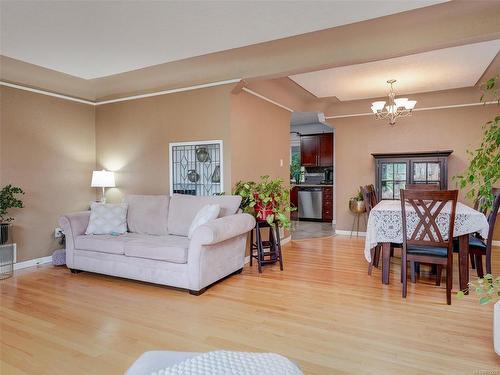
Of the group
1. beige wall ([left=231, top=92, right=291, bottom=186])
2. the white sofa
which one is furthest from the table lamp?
beige wall ([left=231, top=92, right=291, bottom=186])

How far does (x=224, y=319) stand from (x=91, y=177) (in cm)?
360

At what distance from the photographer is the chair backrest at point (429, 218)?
289 cm

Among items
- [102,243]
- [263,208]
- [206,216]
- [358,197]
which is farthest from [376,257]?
[102,243]

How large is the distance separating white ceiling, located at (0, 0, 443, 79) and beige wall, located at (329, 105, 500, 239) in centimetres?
352

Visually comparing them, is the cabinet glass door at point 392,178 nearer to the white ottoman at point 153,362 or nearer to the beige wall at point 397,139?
the beige wall at point 397,139

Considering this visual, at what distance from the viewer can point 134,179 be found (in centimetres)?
491

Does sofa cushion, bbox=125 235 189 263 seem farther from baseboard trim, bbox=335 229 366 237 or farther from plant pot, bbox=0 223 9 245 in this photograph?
baseboard trim, bbox=335 229 366 237

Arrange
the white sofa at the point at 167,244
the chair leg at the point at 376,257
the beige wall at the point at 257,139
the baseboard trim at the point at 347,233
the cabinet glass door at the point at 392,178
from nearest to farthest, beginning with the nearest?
1. the white sofa at the point at 167,244
2. the chair leg at the point at 376,257
3. the beige wall at the point at 257,139
4. the cabinet glass door at the point at 392,178
5. the baseboard trim at the point at 347,233

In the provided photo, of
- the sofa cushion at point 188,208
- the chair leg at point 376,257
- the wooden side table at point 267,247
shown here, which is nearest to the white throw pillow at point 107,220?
the sofa cushion at point 188,208

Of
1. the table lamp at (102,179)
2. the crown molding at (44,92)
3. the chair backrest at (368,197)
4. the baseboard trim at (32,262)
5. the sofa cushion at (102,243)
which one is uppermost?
the crown molding at (44,92)

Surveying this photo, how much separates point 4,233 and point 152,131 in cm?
216

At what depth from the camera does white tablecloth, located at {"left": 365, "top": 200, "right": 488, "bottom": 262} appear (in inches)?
123

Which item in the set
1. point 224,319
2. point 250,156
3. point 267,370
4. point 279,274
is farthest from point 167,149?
point 267,370

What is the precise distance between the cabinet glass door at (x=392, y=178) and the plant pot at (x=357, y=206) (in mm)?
385
